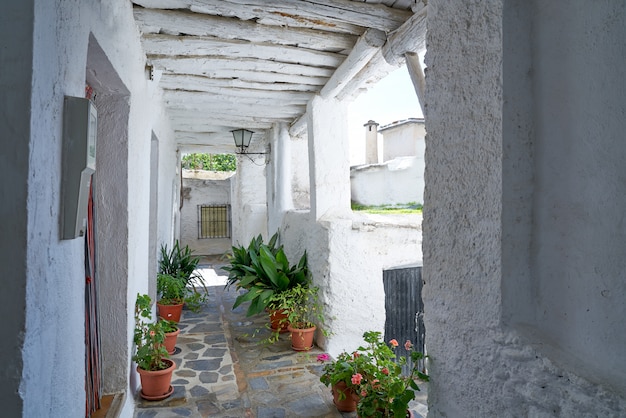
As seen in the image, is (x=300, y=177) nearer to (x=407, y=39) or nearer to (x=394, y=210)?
(x=394, y=210)

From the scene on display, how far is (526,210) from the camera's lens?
49.8 inches

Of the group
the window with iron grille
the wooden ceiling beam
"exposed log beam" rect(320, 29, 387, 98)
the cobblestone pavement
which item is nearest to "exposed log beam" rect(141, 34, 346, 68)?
"exposed log beam" rect(320, 29, 387, 98)

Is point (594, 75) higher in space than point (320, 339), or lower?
higher

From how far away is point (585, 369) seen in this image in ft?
3.40

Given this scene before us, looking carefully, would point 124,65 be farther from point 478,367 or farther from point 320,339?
point 320,339

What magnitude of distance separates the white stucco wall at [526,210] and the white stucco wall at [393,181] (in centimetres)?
697

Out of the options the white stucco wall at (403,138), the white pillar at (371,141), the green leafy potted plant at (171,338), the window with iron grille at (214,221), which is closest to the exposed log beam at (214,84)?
the green leafy potted plant at (171,338)

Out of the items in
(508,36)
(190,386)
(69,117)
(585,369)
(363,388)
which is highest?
(508,36)

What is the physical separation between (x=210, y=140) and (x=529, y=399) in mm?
6778

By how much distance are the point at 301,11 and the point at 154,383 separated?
2.81 m

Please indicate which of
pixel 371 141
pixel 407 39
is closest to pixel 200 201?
pixel 371 141

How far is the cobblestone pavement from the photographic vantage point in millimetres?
2918

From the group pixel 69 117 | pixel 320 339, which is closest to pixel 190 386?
pixel 320 339

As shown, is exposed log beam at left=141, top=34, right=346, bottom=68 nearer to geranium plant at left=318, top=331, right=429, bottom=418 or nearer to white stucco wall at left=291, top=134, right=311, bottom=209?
geranium plant at left=318, top=331, right=429, bottom=418
